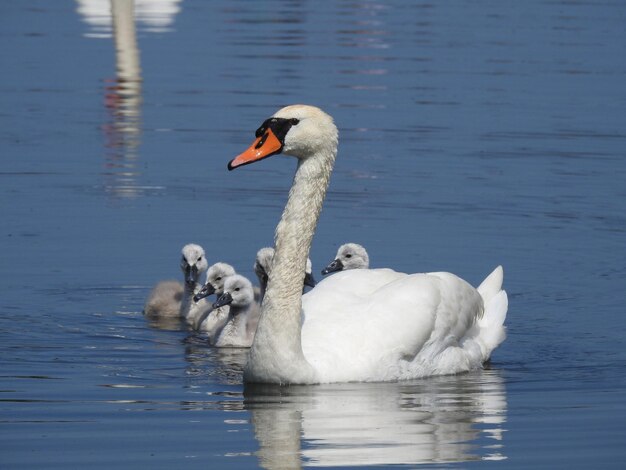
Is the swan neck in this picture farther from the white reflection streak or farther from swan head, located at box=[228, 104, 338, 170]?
the white reflection streak

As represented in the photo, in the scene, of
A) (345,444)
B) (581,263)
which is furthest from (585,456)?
(581,263)

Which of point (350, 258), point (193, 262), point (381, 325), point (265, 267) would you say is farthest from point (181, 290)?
point (381, 325)

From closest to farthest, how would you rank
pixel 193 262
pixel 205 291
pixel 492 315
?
pixel 492 315 < pixel 205 291 < pixel 193 262

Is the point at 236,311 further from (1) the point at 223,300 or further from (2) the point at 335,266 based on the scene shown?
(2) the point at 335,266

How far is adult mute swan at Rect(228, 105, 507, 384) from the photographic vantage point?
1081 centimetres

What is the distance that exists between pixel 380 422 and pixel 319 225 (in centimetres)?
655

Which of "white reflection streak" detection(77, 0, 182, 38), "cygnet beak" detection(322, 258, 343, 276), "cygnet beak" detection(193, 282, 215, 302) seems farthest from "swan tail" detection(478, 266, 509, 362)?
"white reflection streak" detection(77, 0, 182, 38)

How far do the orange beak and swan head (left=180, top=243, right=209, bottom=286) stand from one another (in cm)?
328

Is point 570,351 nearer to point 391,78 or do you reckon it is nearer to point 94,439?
point 94,439

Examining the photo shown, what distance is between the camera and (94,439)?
931 centimetres

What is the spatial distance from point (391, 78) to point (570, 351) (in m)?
14.7

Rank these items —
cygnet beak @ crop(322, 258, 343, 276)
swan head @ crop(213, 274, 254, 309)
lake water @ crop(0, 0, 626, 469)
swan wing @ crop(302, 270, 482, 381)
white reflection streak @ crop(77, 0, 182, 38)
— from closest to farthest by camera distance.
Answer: lake water @ crop(0, 0, 626, 469) < swan wing @ crop(302, 270, 482, 381) < swan head @ crop(213, 274, 254, 309) < cygnet beak @ crop(322, 258, 343, 276) < white reflection streak @ crop(77, 0, 182, 38)

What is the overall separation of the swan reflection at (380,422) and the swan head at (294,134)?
1.56 m

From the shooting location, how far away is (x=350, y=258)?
45.9 ft
